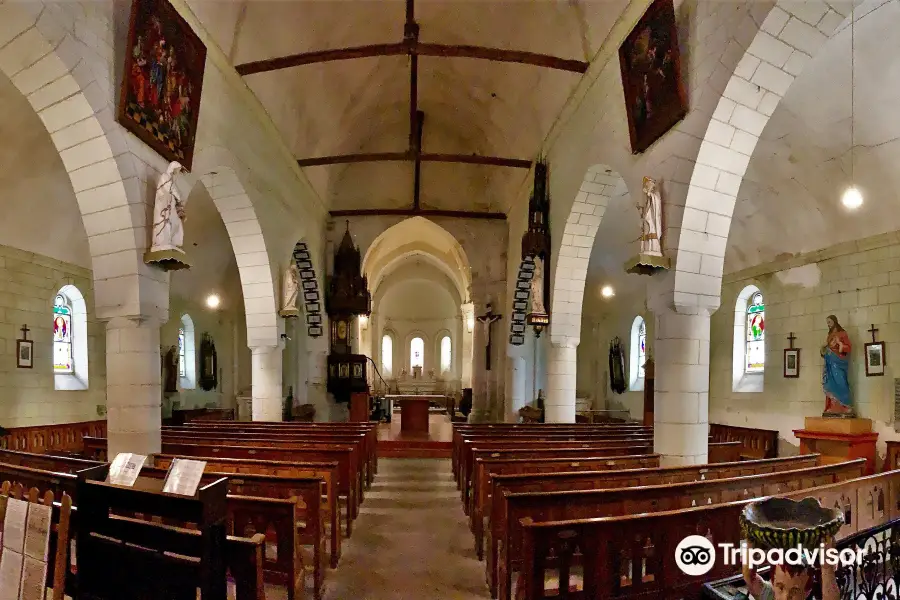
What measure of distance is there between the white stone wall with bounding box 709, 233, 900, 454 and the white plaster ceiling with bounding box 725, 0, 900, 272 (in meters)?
0.34

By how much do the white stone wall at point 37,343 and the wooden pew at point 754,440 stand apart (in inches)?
478

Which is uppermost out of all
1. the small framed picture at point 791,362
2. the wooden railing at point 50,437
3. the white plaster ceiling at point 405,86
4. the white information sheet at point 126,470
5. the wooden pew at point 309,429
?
the white plaster ceiling at point 405,86

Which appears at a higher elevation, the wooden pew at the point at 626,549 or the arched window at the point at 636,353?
the arched window at the point at 636,353

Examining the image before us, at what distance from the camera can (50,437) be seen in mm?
10008

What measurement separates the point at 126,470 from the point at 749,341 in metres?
11.9

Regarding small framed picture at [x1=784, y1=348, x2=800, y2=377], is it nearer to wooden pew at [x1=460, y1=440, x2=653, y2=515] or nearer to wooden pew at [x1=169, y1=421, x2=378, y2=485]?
wooden pew at [x1=460, y1=440, x2=653, y2=515]

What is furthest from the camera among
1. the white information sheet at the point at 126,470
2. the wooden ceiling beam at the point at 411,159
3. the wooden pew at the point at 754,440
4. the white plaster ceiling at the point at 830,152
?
the wooden ceiling beam at the point at 411,159

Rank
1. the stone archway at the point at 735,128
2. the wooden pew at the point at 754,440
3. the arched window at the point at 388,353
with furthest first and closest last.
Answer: the arched window at the point at 388,353
the wooden pew at the point at 754,440
the stone archway at the point at 735,128

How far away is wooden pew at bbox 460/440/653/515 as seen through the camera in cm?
657

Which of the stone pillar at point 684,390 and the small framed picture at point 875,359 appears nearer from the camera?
the stone pillar at point 684,390

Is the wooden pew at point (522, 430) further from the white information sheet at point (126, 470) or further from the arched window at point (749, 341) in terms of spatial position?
the white information sheet at point (126, 470)

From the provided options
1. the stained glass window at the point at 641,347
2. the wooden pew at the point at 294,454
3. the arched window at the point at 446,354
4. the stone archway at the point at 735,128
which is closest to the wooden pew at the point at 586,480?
the stone archway at the point at 735,128

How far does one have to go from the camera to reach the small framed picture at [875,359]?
858cm

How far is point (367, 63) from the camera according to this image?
13156mm
